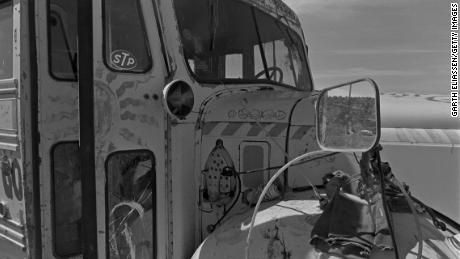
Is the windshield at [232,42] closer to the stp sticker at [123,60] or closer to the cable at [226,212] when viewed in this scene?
the stp sticker at [123,60]

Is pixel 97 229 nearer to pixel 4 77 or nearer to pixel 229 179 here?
pixel 229 179

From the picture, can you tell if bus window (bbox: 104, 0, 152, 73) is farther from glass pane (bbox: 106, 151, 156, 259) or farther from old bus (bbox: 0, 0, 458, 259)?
glass pane (bbox: 106, 151, 156, 259)

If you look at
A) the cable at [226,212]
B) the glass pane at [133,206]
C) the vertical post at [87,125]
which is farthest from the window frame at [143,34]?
the cable at [226,212]

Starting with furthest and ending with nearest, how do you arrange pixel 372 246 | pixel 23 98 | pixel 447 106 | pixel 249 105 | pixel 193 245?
pixel 447 106
pixel 249 105
pixel 193 245
pixel 23 98
pixel 372 246

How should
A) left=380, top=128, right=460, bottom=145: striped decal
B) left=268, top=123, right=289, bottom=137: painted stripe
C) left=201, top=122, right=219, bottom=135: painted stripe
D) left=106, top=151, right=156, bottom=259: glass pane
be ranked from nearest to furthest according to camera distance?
left=106, top=151, right=156, bottom=259: glass pane
left=201, top=122, right=219, bottom=135: painted stripe
left=268, top=123, right=289, bottom=137: painted stripe
left=380, top=128, right=460, bottom=145: striped decal

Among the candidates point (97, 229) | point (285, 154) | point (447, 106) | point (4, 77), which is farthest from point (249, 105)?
point (447, 106)

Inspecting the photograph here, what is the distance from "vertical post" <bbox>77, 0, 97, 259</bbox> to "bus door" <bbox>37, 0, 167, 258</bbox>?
9cm

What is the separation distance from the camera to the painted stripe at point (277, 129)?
263cm

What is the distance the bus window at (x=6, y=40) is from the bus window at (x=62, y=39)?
0.26 metres

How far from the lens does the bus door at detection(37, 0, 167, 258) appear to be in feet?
6.99

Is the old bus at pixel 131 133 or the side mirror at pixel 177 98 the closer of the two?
the old bus at pixel 131 133

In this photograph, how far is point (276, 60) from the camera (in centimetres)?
324

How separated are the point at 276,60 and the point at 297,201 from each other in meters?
1.21

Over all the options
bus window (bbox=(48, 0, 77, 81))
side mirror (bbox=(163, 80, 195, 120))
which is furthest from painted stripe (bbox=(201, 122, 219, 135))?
bus window (bbox=(48, 0, 77, 81))
